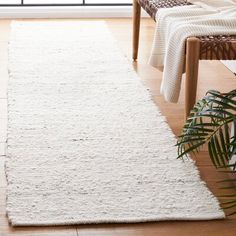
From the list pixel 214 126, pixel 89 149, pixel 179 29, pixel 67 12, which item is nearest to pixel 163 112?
pixel 179 29

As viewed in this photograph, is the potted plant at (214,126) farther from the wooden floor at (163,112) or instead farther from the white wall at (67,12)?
the white wall at (67,12)

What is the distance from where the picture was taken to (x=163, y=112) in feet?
10.3

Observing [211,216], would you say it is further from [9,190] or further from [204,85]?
[204,85]

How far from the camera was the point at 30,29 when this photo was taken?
180 inches

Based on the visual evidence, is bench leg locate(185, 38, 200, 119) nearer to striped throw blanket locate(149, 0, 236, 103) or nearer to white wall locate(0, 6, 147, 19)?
striped throw blanket locate(149, 0, 236, 103)

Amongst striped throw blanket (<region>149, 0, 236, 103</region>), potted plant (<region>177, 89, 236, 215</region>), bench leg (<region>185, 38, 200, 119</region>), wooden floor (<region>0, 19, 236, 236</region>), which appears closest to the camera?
potted plant (<region>177, 89, 236, 215</region>)

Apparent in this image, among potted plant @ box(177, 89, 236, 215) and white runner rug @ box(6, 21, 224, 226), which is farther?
white runner rug @ box(6, 21, 224, 226)

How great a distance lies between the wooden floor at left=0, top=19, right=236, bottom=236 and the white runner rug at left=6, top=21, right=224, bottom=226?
0.03m

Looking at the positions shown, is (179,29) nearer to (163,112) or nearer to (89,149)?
(163,112)

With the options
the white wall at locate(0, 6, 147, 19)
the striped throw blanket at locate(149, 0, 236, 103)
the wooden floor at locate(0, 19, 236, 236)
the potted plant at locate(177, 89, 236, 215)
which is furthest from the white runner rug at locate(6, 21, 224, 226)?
the white wall at locate(0, 6, 147, 19)

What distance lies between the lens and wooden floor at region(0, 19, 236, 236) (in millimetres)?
2094

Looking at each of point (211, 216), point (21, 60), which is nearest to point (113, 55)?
point (21, 60)

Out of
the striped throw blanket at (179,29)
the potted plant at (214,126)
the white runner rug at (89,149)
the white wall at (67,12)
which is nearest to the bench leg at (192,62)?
the striped throw blanket at (179,29)

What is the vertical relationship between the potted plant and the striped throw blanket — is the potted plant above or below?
above
